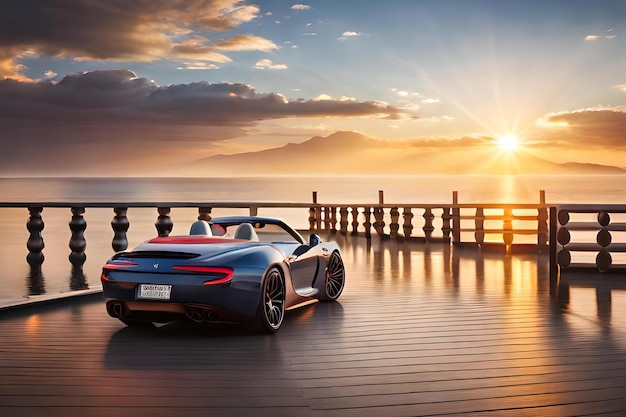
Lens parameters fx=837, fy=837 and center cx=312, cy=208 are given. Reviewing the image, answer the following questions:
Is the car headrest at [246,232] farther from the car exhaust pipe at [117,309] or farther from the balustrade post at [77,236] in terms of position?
the balustrade post at [77,236]

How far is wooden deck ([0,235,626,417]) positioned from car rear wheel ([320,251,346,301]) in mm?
A: 201

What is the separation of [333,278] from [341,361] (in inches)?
147

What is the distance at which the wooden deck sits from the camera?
200 inches

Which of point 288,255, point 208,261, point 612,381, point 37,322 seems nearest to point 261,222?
point 288,255

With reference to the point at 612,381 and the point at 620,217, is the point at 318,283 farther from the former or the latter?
the point at 620,217

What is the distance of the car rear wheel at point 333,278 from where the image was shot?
995cm

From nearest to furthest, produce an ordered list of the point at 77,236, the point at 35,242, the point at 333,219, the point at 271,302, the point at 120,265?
the point at 120,265 < the point at 271,302 < the point at 77,236 < the point at 35,242 < the point at 333,219

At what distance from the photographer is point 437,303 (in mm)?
10234

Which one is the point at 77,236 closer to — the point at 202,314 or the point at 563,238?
the point at 563,238

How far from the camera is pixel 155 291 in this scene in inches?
291

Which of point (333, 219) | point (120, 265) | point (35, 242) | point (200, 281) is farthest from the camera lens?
point (333, 219)

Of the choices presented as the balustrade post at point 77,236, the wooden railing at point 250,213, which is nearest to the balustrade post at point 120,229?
the wooden railing at point 250,213

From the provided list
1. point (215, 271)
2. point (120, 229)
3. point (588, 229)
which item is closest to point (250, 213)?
point (120, 229)

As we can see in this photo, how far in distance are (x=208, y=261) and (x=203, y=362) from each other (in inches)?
47.1
